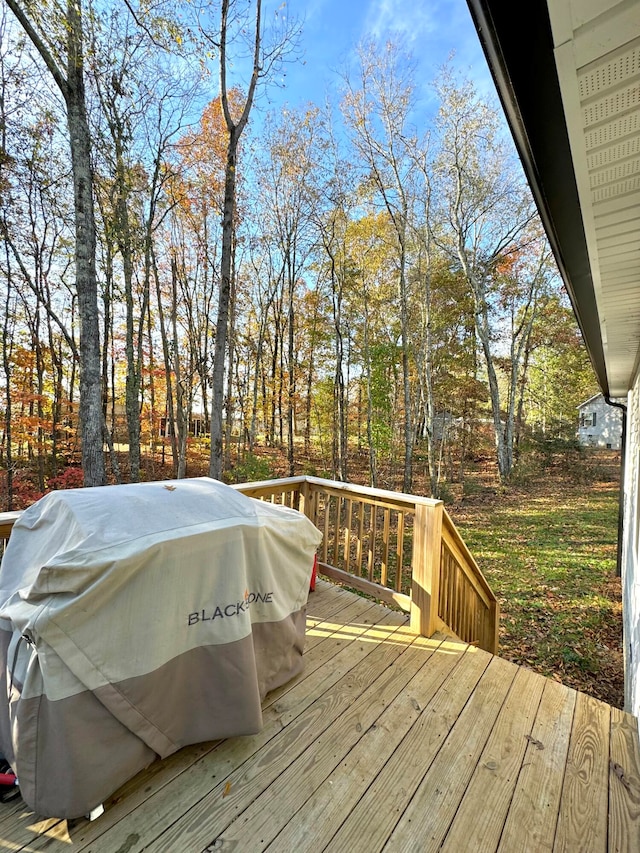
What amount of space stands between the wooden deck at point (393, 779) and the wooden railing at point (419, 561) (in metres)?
0.53

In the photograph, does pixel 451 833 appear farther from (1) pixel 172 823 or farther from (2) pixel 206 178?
(2) pixel 206 178

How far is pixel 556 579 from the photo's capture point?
5648mm

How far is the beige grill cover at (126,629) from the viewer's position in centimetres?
122

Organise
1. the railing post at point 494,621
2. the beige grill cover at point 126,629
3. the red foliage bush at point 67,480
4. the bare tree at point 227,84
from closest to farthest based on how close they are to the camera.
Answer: the beige grill cover at point 126,629 → the railing post at point 494,621 → the bare tree at point 227,84 → the red foliage bush at point 67,480

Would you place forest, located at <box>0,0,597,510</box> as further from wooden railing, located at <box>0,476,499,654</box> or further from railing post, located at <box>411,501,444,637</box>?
railing post, located at <box>411,501,444,637</box>

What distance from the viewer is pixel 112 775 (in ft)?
4.34

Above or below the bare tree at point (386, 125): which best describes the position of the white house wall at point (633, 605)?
below

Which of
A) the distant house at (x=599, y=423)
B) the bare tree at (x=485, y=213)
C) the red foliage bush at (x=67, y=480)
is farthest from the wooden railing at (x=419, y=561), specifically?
the distant house at (x=599, y=423)

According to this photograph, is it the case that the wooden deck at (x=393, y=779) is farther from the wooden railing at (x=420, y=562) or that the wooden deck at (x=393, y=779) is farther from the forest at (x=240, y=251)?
the forest at (x=240, y=251)

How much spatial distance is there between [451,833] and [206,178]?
10.7m

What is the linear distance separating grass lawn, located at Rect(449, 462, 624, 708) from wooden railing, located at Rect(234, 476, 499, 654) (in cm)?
114

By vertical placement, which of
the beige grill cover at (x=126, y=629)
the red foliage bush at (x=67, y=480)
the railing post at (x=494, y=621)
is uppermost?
the beige grill cover at (x=126, y=629)

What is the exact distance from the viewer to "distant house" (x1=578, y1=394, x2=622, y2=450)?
1877cm

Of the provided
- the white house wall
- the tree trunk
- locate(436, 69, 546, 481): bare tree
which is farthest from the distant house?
the tree trunk
